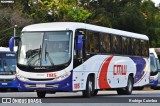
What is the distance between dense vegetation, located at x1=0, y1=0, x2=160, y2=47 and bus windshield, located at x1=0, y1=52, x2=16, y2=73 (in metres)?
30.4

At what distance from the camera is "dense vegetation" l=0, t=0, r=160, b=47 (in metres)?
75.1

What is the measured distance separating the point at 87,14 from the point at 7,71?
42.4 meters

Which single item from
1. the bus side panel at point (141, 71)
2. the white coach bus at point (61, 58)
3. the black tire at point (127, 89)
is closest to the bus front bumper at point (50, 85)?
the white coach bus at point (61, 58)

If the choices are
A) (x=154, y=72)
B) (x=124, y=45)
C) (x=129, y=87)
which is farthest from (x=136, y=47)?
(x=154, y=72)

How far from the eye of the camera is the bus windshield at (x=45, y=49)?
1007 inches

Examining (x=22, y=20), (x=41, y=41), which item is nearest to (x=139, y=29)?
(x=22, y=20)

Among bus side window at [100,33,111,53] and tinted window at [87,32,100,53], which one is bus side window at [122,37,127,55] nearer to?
bus side window at [100,33,111,53]

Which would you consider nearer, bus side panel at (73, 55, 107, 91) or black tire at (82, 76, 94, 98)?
bus side panel at (73, 55, 107, 91)

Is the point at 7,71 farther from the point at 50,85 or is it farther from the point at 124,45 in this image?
the point at 50,85

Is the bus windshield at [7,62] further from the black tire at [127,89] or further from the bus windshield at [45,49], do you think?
the bus windshield at [45,49]

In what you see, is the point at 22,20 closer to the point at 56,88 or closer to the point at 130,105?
the point at 56,88

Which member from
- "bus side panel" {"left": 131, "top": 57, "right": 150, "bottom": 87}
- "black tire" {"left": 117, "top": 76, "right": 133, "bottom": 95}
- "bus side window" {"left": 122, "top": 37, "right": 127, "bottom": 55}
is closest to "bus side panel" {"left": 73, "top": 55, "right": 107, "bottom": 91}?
"bus side window" {"left": 122, "top": 37, "right": 127, "bottom": 55}

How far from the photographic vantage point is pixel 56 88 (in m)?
25.3

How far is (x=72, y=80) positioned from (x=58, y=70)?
2.35 feet
